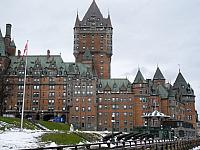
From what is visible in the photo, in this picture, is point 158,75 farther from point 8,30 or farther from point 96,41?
point 8,30

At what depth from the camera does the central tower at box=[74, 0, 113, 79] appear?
146m

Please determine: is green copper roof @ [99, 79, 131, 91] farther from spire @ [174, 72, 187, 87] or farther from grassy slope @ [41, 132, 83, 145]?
grassy slope @ [41, 132, 83, 145]

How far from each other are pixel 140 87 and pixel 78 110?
27.1 metres

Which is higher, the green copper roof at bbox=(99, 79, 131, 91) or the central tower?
the central tower

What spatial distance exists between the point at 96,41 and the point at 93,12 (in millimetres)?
16585

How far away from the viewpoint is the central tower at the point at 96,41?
145875mm

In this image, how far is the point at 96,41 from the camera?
14825 centimetres

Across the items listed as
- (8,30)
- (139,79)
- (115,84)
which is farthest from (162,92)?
(8,30)

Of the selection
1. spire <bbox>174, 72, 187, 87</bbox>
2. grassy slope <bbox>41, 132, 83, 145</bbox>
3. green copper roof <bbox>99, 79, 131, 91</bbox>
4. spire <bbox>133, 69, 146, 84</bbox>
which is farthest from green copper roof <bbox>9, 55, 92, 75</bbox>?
grassy slope <bbox>41, 132, 83, 145</bbox>

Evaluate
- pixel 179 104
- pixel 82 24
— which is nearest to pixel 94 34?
pixel 82 24

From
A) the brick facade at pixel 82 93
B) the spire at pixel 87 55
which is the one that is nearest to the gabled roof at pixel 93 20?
the brick facade at pixel 82 93

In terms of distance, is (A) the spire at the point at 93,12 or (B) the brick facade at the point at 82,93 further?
(A) the spire at the point at 93,12

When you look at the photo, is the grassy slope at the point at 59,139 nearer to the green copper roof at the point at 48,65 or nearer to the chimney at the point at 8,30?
the green copper roof at the point at 48,65

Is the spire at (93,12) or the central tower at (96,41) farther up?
the spire at (93,12)
